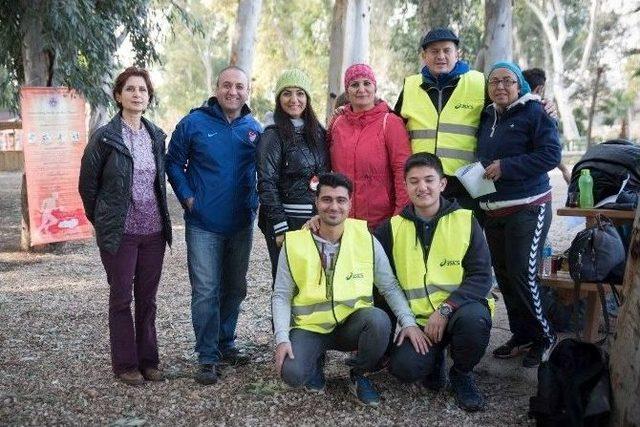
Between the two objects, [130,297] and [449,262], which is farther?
[130,297]

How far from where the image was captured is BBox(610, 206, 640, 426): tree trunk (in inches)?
113

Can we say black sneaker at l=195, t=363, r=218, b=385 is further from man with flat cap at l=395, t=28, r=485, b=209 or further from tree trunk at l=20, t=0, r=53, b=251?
tree trunk at l=20, t=0, r=53, b=251

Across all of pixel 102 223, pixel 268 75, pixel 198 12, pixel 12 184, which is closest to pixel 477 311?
pixel 102 223

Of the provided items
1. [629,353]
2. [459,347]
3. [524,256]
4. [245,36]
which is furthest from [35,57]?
[629,353]

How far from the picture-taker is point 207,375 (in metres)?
4.03

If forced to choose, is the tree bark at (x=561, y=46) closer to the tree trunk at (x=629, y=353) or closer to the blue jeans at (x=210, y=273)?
the blue jeans at (x=210, y=273)

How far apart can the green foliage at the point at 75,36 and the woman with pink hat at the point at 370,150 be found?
525 centimetres

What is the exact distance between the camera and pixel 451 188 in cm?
411

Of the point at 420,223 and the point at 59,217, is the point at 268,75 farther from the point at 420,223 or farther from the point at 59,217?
the point at 420,223

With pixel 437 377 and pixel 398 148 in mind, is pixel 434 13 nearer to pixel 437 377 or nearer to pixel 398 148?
pixel 398 148

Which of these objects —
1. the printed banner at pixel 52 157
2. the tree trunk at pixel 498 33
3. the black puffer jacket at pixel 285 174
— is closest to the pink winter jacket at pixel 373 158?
the black puffer jacket at pixel 285 174

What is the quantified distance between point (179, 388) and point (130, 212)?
1.13 metres

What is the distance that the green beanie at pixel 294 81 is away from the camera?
151 inches

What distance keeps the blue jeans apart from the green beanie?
97 cm
